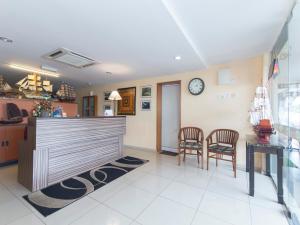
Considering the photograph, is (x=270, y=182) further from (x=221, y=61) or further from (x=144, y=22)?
(x=144, y=22)

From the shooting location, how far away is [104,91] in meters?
5.79

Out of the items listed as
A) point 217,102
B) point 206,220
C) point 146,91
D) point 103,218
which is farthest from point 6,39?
point 217,102

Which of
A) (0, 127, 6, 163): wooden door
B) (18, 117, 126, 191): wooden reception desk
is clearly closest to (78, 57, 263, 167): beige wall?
(18, 117, 126, 191): wooden reception desk

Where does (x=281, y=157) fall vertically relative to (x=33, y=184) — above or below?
above

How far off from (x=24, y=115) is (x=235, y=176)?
489 cm

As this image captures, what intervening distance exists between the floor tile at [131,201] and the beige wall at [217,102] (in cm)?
223

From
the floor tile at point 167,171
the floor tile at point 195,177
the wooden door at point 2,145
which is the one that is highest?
the wooden door at point 2,145

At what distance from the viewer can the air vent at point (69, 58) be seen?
276 centimetres

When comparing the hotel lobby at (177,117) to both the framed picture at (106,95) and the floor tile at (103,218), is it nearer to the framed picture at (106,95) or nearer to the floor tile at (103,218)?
the floor tile at (103,218)

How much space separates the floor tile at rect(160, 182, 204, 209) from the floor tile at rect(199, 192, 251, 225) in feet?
0.31

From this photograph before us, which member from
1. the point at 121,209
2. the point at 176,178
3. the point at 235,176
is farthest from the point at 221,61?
the point at 121,209

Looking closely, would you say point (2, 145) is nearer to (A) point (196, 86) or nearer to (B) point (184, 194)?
(B) point (184, 194)

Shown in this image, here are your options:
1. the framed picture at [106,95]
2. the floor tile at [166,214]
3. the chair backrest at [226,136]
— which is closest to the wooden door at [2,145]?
the framed picture at [106,95]

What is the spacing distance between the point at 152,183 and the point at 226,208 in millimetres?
1125
